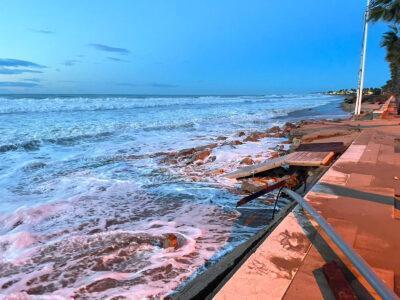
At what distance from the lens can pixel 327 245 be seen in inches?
142

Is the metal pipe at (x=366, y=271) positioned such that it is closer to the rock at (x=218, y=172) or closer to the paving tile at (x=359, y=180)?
the paving tile at (x=359, y=180)

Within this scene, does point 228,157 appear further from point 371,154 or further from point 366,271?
point 366,271

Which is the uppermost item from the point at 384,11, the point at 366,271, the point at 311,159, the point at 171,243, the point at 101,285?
the point at 384,11

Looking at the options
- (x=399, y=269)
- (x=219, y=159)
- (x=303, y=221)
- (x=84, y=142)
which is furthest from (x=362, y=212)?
(x=84, y=142)

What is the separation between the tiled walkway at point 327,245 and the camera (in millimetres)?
2885

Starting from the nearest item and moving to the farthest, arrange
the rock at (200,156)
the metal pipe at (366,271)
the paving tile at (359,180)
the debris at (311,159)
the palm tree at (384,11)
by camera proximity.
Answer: the metal pipe at (366,271), the paving tile at (359,180), the debris at (311,159), the rock at (200,156), the palm tree at (384,11)

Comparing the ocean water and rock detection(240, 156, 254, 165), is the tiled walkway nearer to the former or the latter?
the ocean water

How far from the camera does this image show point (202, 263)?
463 centimetres

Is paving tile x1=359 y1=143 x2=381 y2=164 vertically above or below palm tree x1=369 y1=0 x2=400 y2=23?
below

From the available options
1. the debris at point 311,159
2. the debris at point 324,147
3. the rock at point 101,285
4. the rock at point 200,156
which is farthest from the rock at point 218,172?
the rock at point 101,285

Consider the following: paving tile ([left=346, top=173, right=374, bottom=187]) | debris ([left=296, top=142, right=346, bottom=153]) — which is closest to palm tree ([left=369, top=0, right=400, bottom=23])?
debris ([left=296, top=142, right=346, bottom=153])

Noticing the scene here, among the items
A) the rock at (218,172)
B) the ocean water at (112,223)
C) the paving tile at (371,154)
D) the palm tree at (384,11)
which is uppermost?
the palm tree at (384,11)

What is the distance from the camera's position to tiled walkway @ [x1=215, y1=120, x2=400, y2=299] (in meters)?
2.88

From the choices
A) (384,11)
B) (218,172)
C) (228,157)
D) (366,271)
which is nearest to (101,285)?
(366,271)
